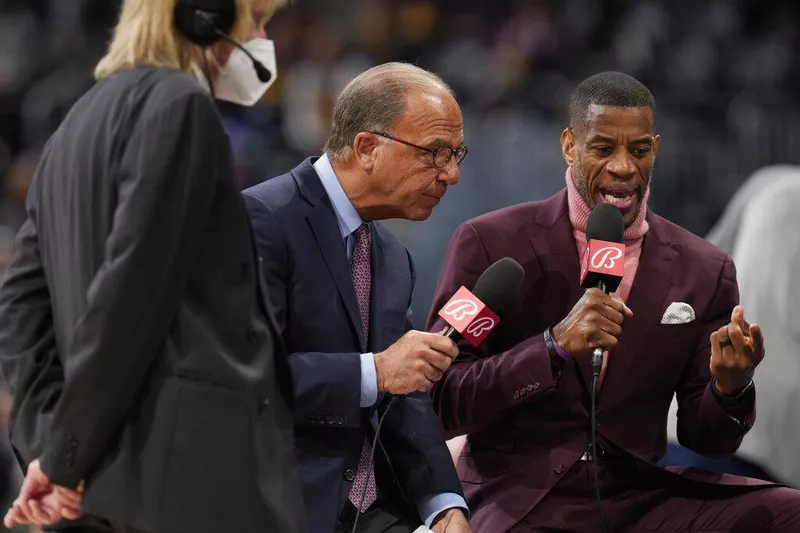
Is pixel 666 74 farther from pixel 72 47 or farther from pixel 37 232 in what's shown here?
pixel 37 232

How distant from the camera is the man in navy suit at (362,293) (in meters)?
2.65

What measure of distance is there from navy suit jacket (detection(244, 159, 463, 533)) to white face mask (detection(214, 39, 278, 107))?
0.40 m

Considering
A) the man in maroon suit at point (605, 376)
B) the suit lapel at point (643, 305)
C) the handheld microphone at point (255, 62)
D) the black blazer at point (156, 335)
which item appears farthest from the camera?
the suit lapel at point (643, 305)

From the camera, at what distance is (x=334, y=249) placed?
277 centimetres

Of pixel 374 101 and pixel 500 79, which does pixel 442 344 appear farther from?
pixel 500 79

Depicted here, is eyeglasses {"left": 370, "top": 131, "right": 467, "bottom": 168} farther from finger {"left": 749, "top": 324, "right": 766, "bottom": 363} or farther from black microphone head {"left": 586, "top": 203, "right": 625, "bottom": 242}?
finger {"left": 749, "top": 324, "right": 766, "bottom": 363}

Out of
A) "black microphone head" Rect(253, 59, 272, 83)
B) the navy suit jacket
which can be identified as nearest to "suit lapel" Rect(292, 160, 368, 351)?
the navy suit jacket

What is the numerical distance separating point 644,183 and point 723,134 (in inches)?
168

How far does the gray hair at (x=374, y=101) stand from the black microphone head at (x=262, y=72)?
48 cm

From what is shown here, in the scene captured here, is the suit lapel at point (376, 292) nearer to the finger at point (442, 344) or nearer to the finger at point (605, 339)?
the finger at point (442, 344)

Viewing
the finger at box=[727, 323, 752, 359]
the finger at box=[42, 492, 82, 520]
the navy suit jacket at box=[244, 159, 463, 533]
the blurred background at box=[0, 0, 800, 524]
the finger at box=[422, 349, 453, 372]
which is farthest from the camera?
the blurred background at box=[0, 0, 800, 524]

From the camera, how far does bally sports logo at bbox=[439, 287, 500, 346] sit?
2.60 m

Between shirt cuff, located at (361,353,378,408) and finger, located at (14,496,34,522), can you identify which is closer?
finger, located at (14,496,34,522)

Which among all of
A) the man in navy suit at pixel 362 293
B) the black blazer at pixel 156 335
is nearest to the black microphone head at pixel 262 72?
the black blazer at pixel 156 335
